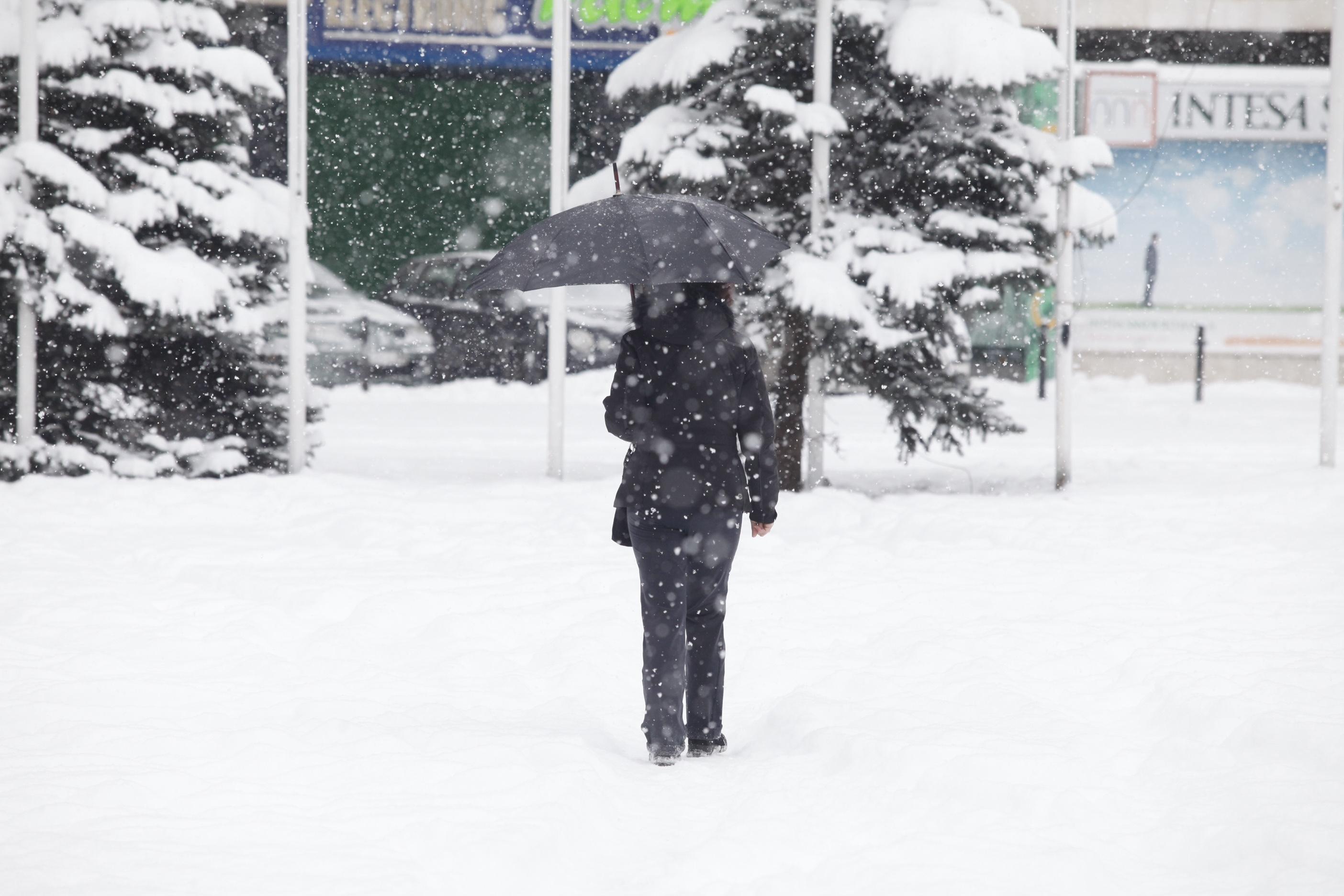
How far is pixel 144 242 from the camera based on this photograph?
10.8m

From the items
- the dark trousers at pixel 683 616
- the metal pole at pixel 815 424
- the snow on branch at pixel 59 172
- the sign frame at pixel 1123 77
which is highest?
the sign frame at pixel 1123 77

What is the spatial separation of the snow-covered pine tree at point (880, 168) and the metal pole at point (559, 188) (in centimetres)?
44

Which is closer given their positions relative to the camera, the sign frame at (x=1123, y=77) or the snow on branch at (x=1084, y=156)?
the snow on branch at (x=1084, y=156)

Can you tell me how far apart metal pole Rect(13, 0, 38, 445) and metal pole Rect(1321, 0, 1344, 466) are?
978 centimetres

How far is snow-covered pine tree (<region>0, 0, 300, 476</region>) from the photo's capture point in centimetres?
1034

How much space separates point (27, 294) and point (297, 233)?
6.23 feet

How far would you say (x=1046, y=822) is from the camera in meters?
4.38

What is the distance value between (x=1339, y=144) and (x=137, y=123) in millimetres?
9306

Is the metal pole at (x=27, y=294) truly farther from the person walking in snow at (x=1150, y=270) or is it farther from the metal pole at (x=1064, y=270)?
the person walking in snow at (x=1150, y=270)

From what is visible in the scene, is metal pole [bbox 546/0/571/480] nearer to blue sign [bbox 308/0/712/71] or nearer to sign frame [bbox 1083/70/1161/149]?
blue sign [bbox 308/0/712/71]

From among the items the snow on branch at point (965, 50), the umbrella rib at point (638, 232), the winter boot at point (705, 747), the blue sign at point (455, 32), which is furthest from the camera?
the blue sign at point (455, 32)

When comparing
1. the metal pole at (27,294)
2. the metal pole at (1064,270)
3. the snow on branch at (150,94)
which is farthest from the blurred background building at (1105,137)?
the metal pole at (27,294)

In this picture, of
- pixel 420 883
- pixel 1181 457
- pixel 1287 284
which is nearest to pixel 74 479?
pixel 420 883

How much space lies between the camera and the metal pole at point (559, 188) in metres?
11.0
